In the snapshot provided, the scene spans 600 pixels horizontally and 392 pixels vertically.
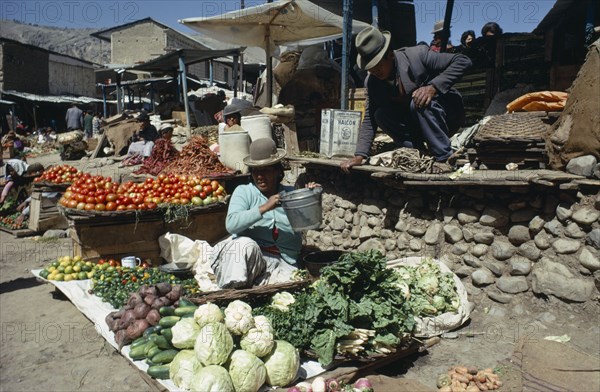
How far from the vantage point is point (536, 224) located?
3.78m

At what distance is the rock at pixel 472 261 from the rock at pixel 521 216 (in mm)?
478

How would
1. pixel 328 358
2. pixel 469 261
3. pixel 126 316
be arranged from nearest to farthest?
pixel 328 358
pixel 126 316
pixel 469 261

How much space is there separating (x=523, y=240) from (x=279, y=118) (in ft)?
14.7

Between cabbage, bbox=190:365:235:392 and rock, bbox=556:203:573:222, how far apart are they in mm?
2886

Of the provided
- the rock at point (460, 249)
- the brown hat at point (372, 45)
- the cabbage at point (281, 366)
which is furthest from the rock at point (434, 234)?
the cabbage at point (281, 366)

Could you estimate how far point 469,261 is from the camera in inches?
163

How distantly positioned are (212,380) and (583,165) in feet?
10.6

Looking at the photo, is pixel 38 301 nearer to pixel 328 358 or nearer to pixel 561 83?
pixel 328 358

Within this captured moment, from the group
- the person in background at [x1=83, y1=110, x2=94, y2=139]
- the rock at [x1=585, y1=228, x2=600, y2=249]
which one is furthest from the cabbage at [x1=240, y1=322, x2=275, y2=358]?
the person in background at [x1=83, y1=110, x2=94, y2=139]

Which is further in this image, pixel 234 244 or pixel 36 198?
pixel 36 198

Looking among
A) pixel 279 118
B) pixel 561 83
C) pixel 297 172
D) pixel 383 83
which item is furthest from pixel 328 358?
pixel 561 83

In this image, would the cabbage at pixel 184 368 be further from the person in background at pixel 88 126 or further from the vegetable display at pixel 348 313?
the person in background at pixel 88 126

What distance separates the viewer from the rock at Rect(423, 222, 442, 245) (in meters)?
4.38

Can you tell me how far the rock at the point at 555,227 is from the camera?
3.65 meters
